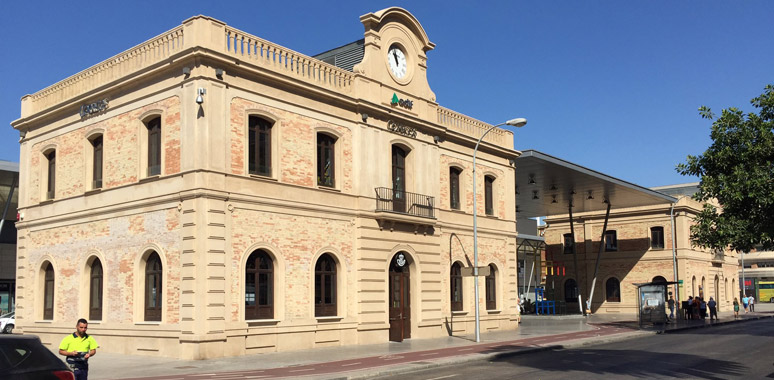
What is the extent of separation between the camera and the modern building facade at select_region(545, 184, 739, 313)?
183ft

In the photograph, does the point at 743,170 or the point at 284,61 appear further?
the point at 284,61

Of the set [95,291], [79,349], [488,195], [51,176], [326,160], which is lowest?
[79,349]

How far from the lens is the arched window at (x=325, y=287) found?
81.2 feet

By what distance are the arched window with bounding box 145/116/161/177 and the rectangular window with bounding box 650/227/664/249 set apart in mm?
44121

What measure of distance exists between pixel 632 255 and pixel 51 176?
44.3 metres

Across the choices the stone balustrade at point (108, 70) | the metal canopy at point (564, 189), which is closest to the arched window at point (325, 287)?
the stone balustrade at point (108, 70)

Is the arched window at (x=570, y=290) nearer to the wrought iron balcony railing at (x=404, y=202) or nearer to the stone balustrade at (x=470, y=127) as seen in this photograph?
the stone balustrade at (x=470, y=127)

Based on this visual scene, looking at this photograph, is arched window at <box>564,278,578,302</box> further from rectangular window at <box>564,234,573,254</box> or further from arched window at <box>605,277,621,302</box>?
arched window at <box>605,277,621,302</box>

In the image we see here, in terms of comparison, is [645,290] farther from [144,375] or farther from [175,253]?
[144,375]

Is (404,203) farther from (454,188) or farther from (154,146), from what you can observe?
(154,146)

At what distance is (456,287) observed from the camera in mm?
31734

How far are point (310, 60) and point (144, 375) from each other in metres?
12.3

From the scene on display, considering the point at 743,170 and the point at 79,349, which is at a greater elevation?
the point at 743,170

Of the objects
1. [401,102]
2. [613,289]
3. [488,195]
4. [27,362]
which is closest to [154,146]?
[401,102]
